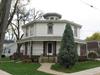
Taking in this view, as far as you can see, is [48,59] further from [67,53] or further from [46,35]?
[67,53]

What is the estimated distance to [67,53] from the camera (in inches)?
1058

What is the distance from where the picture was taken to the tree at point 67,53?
26.5 meters

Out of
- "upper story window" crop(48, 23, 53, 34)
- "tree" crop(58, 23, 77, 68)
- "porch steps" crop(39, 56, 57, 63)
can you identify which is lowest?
"porch steps" crop(39, 56, 57, 63)

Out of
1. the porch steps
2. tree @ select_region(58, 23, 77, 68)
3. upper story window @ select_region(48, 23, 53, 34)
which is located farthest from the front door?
tree @ select_region(58, 23, 77, 68)

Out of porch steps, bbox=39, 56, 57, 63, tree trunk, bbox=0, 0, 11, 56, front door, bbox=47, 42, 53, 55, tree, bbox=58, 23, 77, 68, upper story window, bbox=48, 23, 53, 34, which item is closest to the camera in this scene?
tree trunk, bbox=0, 0, 11, 56

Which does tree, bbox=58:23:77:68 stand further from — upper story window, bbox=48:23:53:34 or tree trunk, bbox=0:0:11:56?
tree trunk, bbox=0:0:11:56

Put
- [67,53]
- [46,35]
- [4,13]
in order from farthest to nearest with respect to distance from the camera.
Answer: [46,35], [67,53], [4,13]

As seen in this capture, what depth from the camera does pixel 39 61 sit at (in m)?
35.4

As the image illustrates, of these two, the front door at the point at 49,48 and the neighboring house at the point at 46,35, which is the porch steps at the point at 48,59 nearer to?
the neighboring house at the point at 46,35

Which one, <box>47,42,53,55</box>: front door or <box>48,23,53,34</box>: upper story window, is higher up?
<box>48,23,53,34</box>: upper story window

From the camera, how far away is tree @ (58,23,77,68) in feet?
87.1

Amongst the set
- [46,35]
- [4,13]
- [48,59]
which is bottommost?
[48,59]

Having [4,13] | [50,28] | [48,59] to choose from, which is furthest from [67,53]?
[4,13]

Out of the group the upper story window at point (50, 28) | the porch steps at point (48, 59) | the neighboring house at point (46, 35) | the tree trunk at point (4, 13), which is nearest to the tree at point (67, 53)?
the porch steps at point (48, 59)
